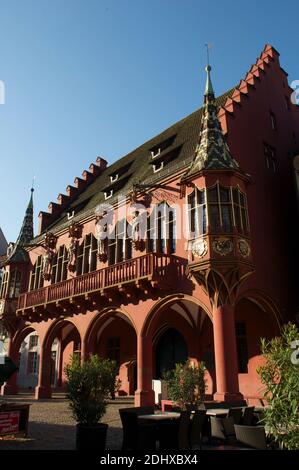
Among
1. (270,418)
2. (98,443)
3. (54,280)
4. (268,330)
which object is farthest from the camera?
(54,280)

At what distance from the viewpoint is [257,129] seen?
2198cm

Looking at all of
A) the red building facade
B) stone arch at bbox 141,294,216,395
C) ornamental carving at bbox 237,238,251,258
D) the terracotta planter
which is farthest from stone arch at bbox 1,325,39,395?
the terracotta planter

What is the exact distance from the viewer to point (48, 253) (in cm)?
2862

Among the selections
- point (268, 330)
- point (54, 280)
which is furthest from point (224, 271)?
point (54, 280)

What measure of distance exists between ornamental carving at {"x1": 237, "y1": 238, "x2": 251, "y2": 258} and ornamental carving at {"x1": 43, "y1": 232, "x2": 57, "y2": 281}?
15595mm

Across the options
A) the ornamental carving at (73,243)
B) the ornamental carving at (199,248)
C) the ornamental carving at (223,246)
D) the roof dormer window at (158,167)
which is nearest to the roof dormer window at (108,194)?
the ornamental carving at (73,243)

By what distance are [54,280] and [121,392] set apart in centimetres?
854

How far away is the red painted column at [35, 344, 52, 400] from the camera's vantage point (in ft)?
81.9

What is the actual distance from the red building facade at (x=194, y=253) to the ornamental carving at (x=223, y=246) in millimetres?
40

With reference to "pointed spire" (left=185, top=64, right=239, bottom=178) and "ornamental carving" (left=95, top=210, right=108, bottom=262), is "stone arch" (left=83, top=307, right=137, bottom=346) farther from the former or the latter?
"pointed spire" (left=185, top=64, right=239, bottom=178)

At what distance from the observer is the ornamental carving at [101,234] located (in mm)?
23734

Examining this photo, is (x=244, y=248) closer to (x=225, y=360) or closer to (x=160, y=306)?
(x=225, y=360)

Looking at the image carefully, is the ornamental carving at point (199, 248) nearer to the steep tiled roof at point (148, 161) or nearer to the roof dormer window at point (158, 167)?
the steep tiled roof at point (148, 161)
